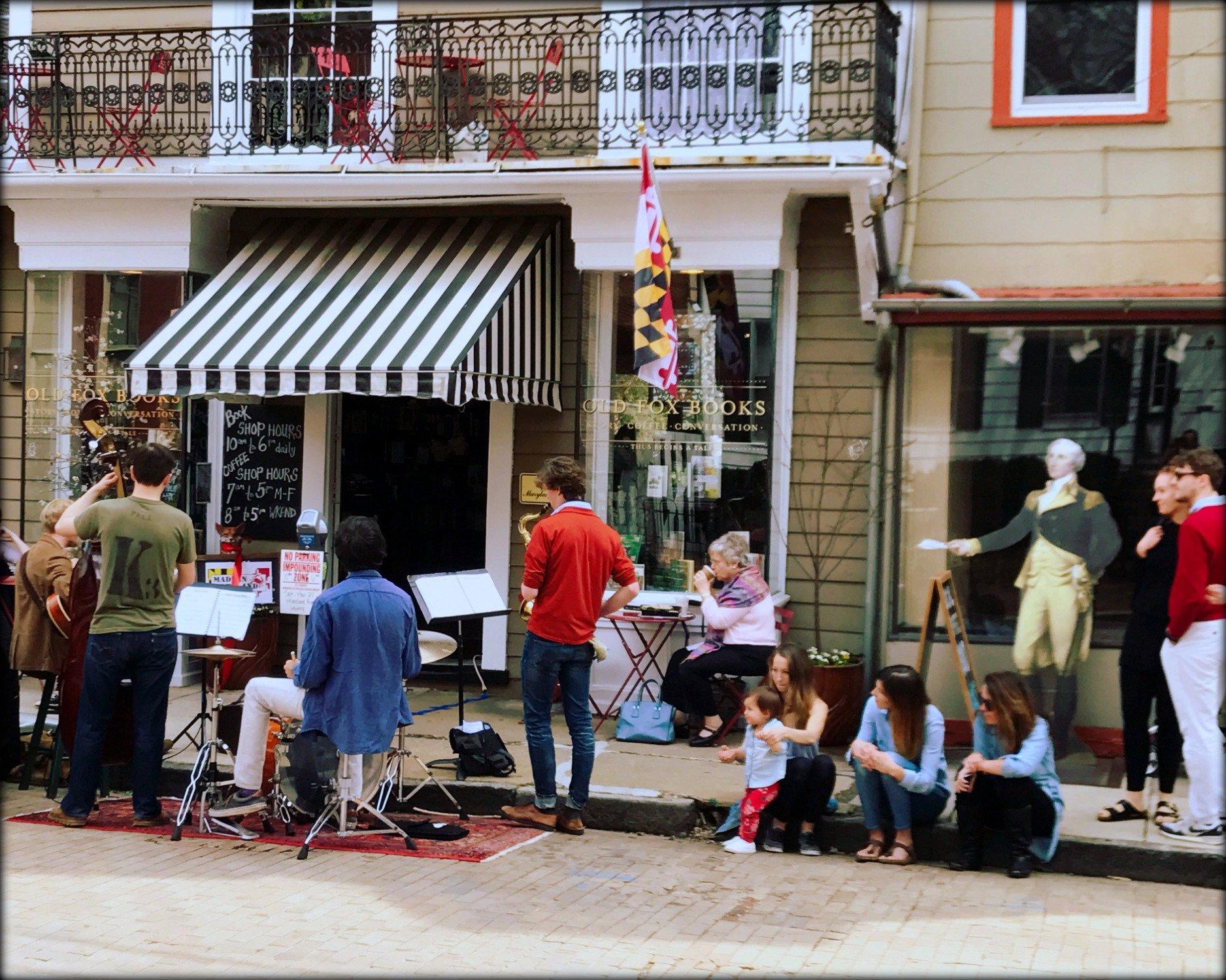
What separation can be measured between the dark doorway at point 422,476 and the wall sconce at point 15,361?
270 centimetres

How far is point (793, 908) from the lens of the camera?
20.9ft

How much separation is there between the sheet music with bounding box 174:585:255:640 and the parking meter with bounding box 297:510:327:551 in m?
1.48

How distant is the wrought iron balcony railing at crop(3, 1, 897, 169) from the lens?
998cm

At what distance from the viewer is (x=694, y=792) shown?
808 cm

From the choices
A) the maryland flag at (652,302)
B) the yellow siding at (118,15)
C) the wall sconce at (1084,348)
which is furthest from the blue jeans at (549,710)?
the yellow siding at (118,15)

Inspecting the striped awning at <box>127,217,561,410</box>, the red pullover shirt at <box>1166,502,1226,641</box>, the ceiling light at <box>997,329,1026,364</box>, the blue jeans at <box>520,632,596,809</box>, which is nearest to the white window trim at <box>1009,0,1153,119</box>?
the ceiling light at <box>997,329,1026,364</box>

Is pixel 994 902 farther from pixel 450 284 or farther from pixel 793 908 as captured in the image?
pixel 450 284

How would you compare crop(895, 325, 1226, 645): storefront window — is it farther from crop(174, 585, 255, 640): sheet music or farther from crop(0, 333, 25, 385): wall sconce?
crop(0, 333, 25, 385): wall sconce

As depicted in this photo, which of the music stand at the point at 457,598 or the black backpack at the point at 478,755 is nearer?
the music stand at the point at 457,598

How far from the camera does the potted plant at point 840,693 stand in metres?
9.39

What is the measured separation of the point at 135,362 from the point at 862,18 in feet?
18.4

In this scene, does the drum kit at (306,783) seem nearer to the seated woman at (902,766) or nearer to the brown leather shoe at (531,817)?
the brown leather shoe at (531,817)

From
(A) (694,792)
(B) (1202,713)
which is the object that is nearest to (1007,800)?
(B) (1202,713)

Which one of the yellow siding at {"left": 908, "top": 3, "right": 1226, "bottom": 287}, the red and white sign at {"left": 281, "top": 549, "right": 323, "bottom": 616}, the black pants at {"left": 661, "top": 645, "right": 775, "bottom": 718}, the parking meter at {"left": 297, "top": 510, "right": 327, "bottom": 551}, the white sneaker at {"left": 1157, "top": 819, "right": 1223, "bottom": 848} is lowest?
the white sneaker at {"left": 1157, "top": 819, "right": 1223, "bottom": 848}
